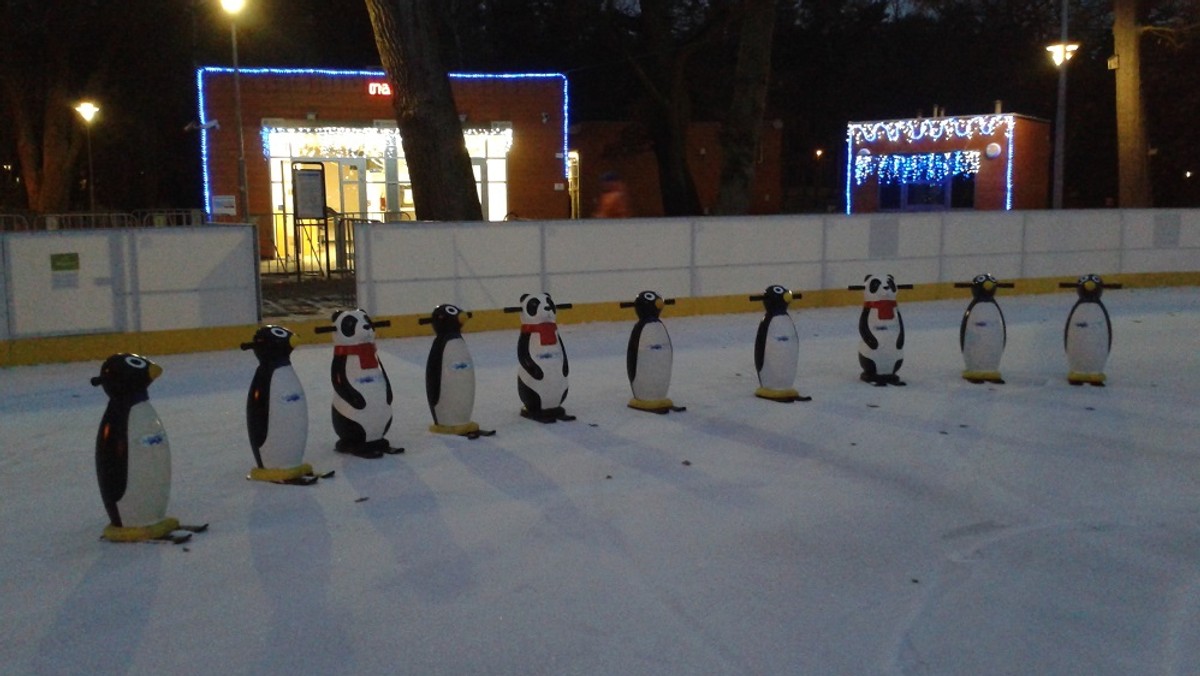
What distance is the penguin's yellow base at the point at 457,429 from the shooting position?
829 centimetres

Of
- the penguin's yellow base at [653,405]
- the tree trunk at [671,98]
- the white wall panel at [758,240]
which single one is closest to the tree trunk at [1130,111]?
the tree trunk at [671,98]

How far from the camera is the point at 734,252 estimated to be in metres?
16.3

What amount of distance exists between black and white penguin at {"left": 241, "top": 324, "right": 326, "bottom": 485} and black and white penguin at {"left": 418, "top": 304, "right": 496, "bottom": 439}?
1.45 metres

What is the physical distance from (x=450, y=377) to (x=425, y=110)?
9180 millimetres

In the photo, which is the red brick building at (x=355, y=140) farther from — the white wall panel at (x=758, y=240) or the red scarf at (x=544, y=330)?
the red scarf at (x=544, y=330)

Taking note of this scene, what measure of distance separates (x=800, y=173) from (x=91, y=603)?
163 ft

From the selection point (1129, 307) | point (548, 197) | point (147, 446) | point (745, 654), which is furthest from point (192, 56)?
point (745, 654)

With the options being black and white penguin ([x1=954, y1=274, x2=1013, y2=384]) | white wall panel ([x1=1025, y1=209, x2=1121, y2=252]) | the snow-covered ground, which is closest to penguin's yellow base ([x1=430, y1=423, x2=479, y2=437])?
the snow-covered ground

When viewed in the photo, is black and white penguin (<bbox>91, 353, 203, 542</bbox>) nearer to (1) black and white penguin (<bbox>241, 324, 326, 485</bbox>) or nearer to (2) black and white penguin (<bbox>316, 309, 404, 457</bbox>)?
(1) black and white penguin (<bbox>241, 324, 326, 485</bbox>)

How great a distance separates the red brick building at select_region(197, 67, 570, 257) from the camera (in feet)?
78.0

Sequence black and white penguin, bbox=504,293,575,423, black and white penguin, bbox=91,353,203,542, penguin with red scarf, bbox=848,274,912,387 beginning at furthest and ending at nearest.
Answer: penguin with red scarf, bbox=848,274,912,387 < black and white penguin, bbox=504,293,575,423 < black and white penguin, bbox=91,353,203,542

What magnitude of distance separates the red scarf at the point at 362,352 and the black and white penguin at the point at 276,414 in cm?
55

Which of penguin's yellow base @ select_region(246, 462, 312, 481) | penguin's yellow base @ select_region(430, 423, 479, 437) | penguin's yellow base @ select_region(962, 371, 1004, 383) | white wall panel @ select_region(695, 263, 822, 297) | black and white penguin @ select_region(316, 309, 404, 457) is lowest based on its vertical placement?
penguin's yellow base @ select_region(246, 462, 312, 481)

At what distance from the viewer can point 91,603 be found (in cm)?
483
